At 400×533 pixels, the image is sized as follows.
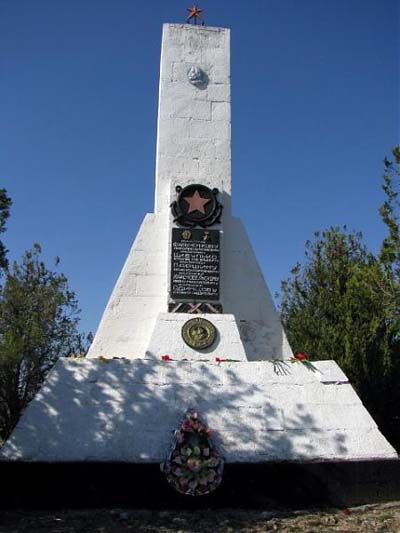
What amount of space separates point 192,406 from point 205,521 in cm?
140

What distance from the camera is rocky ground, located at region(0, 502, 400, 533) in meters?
5.79

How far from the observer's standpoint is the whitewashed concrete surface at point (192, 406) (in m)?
6.68

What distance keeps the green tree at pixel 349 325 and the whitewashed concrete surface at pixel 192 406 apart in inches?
153

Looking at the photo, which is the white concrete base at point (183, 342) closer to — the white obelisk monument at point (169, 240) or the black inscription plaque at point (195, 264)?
the white obelisk monument at point (169, 240)

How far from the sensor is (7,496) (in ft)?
20.8

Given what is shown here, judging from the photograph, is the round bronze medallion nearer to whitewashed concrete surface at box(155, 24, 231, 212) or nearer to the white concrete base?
the white concrete base

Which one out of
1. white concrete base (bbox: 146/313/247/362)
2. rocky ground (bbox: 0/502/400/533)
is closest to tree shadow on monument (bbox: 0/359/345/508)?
rocky ground (bbox: 0/502/400/533)

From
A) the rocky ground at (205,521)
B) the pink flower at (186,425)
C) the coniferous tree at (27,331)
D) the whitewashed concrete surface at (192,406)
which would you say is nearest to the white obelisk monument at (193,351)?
the whitewashed concrete surface at (192,406)

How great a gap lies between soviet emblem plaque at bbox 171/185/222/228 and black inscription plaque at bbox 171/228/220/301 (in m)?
0.16

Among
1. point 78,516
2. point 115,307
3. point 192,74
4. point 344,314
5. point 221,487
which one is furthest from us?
point 344,314

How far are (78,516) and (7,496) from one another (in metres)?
0.90

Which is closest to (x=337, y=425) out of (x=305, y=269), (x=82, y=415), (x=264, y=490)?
(x=264, y=490)

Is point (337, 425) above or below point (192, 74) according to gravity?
below

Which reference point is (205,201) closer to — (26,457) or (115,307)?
(115,307)
